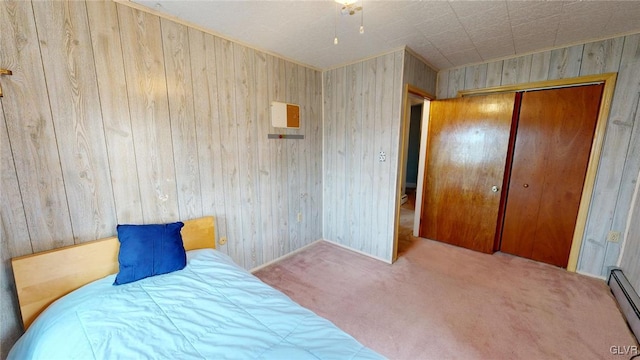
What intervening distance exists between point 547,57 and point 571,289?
7.87ft

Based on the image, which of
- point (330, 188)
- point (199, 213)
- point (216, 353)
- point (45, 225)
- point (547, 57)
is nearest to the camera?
point (216, 353)

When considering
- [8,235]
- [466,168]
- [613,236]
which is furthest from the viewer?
[466,168]

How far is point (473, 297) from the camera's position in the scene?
2.14 meters

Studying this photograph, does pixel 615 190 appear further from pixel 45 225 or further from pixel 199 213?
pixel 45 225

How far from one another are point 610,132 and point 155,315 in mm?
4032

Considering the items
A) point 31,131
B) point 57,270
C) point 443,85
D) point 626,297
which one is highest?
point 443,85

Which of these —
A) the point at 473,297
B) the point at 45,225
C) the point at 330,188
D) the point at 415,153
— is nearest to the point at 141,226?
the point at 45,225

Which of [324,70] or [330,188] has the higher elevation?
[324,70]

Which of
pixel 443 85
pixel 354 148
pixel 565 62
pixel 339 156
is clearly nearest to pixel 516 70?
A: pixel 565 62

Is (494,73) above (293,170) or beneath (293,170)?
above

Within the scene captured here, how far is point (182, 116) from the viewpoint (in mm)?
1948

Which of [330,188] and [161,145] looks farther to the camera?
[330,188]

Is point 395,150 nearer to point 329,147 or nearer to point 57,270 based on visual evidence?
point 329,147

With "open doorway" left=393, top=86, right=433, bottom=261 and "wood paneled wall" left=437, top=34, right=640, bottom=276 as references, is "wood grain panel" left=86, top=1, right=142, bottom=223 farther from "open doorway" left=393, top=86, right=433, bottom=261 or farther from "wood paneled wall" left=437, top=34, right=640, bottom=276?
"wood paneled wall" left=437, top=34, right=640, bottom=276
